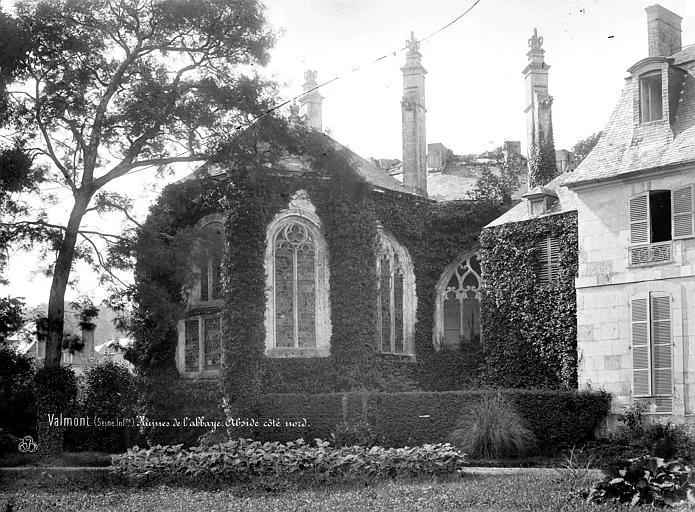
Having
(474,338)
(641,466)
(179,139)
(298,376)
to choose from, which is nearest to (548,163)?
(474,338)

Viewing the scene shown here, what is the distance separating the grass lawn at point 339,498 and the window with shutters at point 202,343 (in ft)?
36.5

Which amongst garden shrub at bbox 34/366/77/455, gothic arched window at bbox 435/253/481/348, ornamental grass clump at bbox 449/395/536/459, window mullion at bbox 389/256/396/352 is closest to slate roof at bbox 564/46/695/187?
ornamental grass clump at bbox 449/395/536/459

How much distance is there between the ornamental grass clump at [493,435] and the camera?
68.5ft

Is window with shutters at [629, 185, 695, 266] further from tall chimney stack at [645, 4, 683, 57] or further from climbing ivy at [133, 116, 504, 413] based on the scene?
climbing ivy at [133, 116, 504, 413]

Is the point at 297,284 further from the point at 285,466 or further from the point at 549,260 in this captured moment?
the point at 285,466

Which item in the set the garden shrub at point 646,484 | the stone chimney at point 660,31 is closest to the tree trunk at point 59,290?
the garden shrub at point 646,484

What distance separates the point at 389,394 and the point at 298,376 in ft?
9.18

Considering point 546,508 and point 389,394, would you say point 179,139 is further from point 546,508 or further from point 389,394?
point 546,508

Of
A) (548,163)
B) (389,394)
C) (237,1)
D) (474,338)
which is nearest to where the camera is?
(237,1)

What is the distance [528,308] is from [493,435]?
21.6 ft

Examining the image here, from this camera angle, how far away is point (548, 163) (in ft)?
A: 108

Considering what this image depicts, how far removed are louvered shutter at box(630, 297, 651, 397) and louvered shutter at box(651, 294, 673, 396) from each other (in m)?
0.14

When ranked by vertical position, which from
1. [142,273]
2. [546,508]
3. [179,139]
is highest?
[179,139]

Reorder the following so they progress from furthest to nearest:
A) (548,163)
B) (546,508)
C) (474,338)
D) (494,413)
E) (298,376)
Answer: (548,163), (474,338), (298,376), (494,413), (546,508)
